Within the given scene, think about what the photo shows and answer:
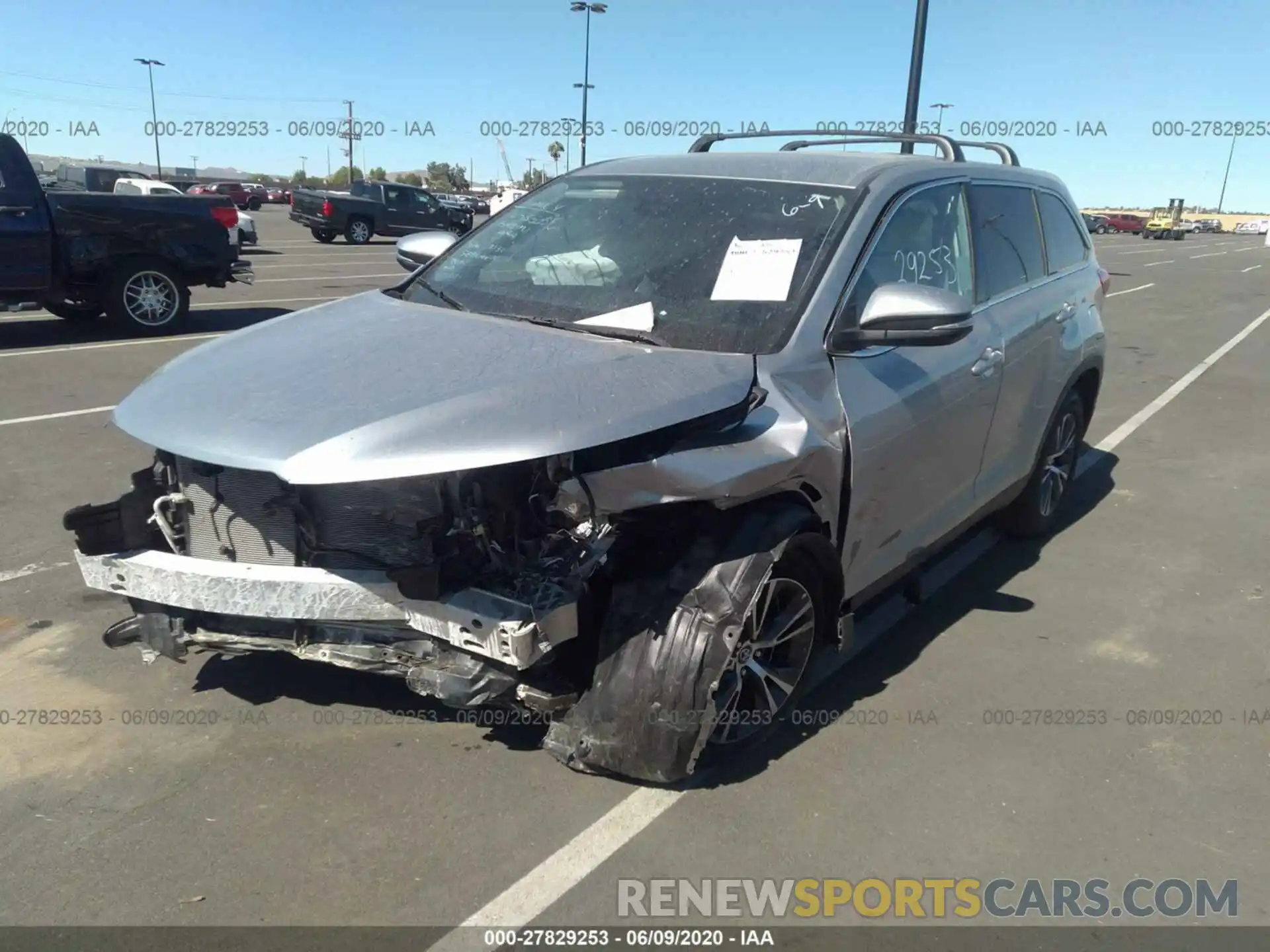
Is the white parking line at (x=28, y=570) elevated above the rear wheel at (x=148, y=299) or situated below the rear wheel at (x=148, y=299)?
below

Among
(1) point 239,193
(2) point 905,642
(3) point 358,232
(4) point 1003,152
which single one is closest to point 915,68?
(4) point 1003,152

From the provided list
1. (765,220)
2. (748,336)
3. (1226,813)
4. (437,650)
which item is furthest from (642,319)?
(1226,813)

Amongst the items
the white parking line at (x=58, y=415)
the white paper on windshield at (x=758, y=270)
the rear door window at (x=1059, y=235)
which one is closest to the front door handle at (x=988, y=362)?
the white paper on windshield at (x=758, y=270)

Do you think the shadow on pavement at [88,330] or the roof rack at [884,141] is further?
the shadow on pavement at [88,330]

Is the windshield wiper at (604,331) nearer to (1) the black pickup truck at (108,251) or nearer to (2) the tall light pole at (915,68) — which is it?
(1) the black pickup truck at (108,251)

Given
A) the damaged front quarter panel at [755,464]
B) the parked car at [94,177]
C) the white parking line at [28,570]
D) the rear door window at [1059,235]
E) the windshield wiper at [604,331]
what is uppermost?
the parked car at [94,177]

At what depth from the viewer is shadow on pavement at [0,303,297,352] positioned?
406 inches

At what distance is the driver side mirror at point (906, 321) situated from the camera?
10.6 feet

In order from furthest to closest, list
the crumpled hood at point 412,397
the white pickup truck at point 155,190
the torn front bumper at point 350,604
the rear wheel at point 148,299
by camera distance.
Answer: the white pickup truck at point 155,190, the rear wheel at point 148,299, the torn front bumper at point 350,604, the crumpled hood at point 412,397

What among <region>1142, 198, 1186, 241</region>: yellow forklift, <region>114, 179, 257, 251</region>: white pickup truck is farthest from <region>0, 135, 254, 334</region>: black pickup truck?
<region>1142, 198, 1186, 241</region>: yellow forklift

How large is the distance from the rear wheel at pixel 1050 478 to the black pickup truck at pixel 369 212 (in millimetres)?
23318

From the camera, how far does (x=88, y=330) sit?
1107 centimetres

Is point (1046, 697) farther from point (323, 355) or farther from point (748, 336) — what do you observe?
point (323, 355)

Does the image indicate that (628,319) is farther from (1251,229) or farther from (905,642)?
(1251,229)
